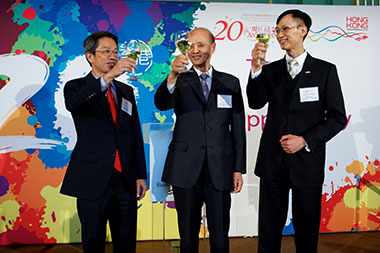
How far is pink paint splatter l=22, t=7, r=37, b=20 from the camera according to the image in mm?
3666

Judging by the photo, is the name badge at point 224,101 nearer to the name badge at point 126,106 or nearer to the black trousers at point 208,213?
the black trousers at point 208,213

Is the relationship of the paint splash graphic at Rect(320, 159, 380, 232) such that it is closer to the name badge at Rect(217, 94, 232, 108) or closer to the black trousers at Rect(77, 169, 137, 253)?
the name badge at Rect(217, 94, 232, 108)

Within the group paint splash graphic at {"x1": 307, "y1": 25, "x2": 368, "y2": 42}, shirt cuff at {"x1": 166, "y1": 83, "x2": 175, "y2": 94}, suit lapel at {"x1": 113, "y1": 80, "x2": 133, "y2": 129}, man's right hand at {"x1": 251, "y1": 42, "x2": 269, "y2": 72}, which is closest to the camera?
man's right hand at {"x1": 251, "y1": 42, "x2": 269, "y2": 72}

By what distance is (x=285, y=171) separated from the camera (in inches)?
85.4

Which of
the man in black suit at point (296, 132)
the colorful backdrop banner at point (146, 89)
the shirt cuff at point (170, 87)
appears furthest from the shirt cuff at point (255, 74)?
the colorful backdrop banner at point (146, 89)

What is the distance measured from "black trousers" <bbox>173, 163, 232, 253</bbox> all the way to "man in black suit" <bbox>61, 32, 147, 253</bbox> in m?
0.34

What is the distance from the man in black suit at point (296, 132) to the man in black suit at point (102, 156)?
0.88 m

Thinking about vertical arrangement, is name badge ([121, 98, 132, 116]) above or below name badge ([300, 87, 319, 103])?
below

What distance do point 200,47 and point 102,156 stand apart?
937 millimetres

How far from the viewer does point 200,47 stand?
2184mm

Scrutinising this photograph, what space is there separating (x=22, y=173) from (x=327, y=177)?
346 centimetres

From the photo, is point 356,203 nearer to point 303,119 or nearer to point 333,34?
point 333,34

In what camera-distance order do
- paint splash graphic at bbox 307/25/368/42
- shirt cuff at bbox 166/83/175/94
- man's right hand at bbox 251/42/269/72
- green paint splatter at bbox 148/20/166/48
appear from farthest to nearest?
paint splash graphic at bbox 307/25/368/42 → green paint splatter at bbox 148/20/166/48 → shirt cuff at bbox 166/83/175/94 → man's right hand at bbox 251/42/269/72

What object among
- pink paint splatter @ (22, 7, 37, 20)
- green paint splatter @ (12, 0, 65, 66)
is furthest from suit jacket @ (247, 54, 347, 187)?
pink paint splatter @ (22, 7, 37, 20)
